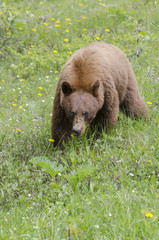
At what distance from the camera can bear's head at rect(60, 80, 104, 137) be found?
16.3 ft

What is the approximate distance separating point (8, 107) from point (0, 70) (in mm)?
1546

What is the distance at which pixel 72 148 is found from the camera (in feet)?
17.2

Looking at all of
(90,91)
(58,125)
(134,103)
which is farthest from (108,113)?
(134,103)

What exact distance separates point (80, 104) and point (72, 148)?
62cm

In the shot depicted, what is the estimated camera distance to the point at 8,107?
7035 millimetres

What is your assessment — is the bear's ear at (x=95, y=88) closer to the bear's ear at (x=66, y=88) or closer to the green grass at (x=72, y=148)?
the bear's ear at (x=66, y=88)

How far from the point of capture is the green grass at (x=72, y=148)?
11.2 feet

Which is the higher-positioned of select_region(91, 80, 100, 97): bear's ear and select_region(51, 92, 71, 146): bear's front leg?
select_region(91, 80, 100, 97): bear's ear

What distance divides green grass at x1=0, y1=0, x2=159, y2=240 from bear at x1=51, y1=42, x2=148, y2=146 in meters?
0.24

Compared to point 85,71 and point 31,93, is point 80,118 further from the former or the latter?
point 31,93

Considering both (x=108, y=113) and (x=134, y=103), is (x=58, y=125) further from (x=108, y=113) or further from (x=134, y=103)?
(x=134, y=103)

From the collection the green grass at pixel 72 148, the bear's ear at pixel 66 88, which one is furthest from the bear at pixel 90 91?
the green grass at pixel 72 148

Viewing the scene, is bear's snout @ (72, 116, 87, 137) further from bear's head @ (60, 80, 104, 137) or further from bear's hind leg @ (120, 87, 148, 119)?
bear's hind leg @ (120, 87, 148, 119)

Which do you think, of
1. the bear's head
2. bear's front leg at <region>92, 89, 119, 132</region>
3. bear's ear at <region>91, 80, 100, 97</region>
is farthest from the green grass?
bear's ear at <region>91, 80, 100, 97</region>
